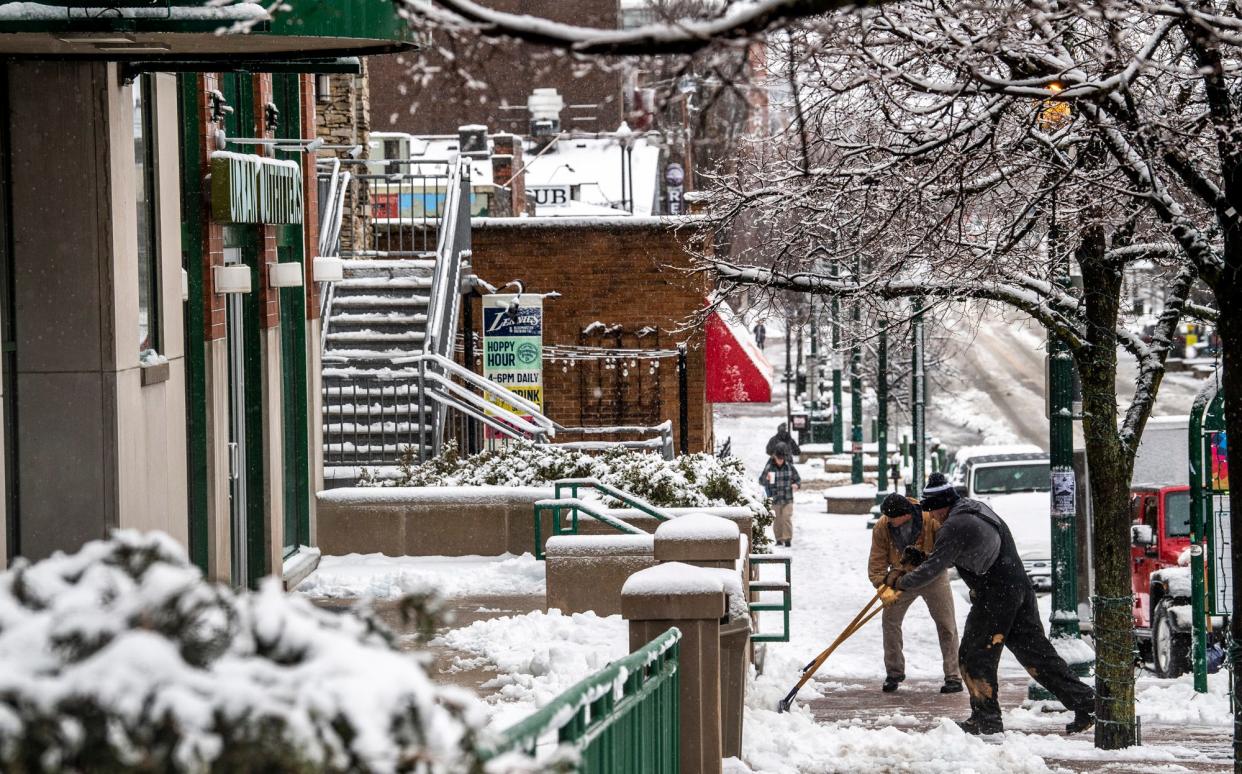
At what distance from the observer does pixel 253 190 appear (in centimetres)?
1064

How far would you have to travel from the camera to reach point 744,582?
10.4 m

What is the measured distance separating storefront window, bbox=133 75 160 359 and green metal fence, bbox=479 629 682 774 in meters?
3.89

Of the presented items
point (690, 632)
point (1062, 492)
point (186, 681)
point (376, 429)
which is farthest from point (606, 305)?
point (186, 681)

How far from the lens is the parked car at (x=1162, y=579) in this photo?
44.0 ft

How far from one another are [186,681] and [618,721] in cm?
274

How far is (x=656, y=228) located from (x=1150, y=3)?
57.9ft

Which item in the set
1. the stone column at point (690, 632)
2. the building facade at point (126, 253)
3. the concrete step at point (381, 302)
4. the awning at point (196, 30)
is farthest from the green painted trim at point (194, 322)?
the concrete step at point (381, 302)

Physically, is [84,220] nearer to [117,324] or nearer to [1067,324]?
[117,324]

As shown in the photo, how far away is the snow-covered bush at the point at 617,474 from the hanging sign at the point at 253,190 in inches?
131

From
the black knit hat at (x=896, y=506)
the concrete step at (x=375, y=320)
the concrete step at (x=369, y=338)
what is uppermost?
the concrete step at (x=375, y=320)

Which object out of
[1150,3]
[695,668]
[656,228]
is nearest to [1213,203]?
[1150,3]

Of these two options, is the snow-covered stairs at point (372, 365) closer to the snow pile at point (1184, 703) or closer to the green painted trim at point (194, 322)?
the green painted trim at point (194, 322)

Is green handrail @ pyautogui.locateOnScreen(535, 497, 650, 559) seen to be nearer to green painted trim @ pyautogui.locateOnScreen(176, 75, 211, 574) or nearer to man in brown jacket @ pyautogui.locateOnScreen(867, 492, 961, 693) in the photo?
man in brown jacket @ pyautogui.locateOnScreen(867, 492, 961, 693)

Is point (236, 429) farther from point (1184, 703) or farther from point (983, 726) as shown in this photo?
point (1184, 703)
